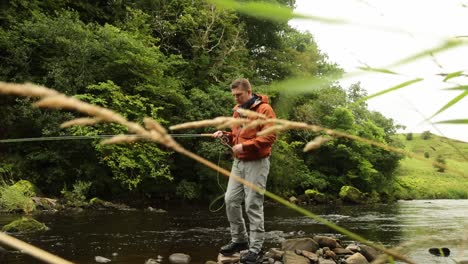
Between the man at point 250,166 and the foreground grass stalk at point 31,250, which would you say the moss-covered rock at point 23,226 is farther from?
the foreground grass stalk at point 31,250

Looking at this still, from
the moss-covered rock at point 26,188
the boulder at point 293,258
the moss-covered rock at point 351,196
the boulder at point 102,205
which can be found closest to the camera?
the boulder at point 293,258

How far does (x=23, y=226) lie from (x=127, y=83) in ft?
32.9

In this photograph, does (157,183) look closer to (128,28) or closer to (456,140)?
(128,28)

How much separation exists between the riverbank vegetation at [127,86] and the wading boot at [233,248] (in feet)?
24.4

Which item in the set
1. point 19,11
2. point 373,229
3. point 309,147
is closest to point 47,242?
point 373,229

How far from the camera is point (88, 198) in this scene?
48.9 ft

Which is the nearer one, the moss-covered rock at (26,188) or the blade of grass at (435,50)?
the blade of grass at (435,50)

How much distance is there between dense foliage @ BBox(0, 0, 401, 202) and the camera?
49.6 feet

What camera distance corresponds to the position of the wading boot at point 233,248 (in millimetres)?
4948

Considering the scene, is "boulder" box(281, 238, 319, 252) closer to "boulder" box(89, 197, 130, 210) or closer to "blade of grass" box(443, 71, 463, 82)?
"blade of grass" box(443, 71, 463, 82)

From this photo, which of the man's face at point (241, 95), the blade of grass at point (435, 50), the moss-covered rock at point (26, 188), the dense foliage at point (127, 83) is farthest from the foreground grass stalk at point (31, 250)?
the moss-covered rock at point (26, 188)

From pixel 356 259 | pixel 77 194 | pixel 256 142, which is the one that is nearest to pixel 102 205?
pixel 77 194

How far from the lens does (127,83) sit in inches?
680

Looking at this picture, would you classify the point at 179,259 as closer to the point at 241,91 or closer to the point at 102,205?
the point at 241,91
